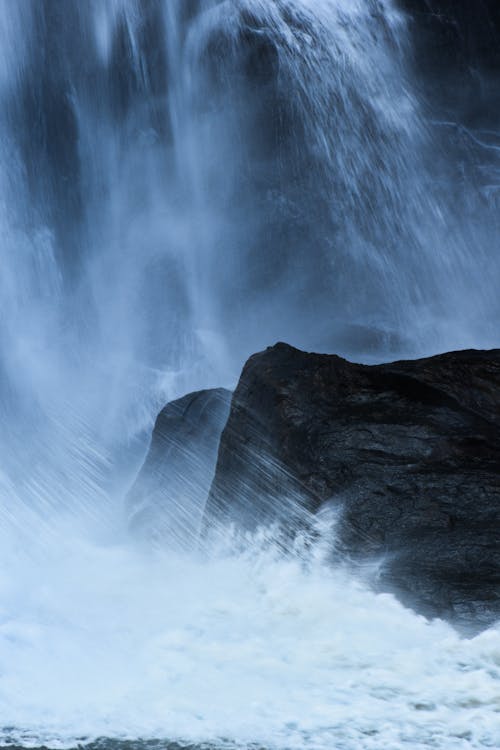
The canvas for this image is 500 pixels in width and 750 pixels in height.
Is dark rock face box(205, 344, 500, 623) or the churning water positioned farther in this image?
the churning water

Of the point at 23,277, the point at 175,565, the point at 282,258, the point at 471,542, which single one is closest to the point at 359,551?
the point at 471,542

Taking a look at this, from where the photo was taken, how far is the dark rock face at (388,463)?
10031mm

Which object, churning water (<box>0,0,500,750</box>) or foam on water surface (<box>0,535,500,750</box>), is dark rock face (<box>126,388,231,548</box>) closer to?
foam on water surface (<box>0,535,500,750</box>)

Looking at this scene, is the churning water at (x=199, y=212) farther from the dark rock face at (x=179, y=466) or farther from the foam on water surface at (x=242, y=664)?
the foam on water surface at (x=242, y=664)

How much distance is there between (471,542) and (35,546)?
8068 millimetres

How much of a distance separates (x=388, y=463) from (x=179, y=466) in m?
5.75

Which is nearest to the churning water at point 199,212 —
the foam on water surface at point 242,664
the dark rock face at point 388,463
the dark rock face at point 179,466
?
the dark rock face at point 179,466

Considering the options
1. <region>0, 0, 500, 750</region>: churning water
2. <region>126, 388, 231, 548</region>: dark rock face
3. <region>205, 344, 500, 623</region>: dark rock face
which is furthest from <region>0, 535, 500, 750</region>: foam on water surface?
<region>0, 0, 500, 750</region>: churning water

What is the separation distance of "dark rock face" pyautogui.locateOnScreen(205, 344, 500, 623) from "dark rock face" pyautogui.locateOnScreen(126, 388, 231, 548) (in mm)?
2305

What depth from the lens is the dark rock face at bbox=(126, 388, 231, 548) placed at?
15.2 metres

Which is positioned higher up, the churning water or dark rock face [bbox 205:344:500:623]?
the churning water

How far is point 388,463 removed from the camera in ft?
37.3

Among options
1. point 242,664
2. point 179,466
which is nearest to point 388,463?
point 242,664

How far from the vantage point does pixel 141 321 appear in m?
31.7
